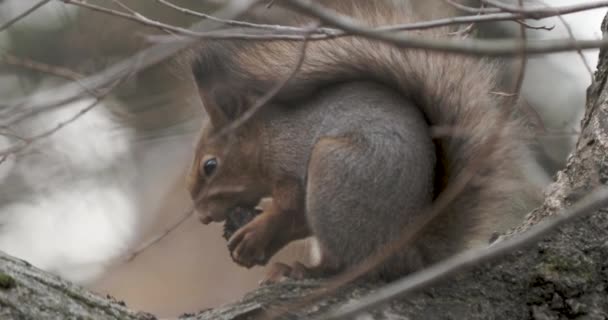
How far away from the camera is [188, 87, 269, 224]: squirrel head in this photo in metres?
2.33

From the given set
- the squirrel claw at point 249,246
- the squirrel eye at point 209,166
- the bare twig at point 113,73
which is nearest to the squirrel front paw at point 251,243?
the squirrel claw at point 249,246

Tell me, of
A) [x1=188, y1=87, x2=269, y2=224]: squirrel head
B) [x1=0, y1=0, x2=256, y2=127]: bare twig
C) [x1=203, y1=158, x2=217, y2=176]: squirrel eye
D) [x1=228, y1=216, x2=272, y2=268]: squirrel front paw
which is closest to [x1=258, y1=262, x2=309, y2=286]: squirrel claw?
[x1=228, y1=216, x2=272, y2=268]: squirrel front paw

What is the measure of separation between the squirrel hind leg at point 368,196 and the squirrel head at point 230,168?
437 millimetres

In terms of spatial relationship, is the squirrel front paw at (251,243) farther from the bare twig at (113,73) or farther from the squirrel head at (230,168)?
→ the bare twig at (113,73)

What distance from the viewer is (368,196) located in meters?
1.89

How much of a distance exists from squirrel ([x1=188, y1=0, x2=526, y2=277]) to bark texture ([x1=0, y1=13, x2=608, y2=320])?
22cm

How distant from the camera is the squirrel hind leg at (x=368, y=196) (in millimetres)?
1880

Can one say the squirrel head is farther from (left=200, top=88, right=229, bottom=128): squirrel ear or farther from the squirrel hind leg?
the squirrel hind leg

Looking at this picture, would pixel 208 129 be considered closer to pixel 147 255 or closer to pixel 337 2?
pixel 337 2

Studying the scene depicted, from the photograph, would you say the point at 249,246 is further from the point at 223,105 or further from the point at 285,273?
the point at 223,105

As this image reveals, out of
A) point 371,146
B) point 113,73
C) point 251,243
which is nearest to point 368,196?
point 371,146

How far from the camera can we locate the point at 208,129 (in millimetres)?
2457

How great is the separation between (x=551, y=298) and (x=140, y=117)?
1.90 m

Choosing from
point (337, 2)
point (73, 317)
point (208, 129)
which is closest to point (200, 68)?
point (208, 129)
